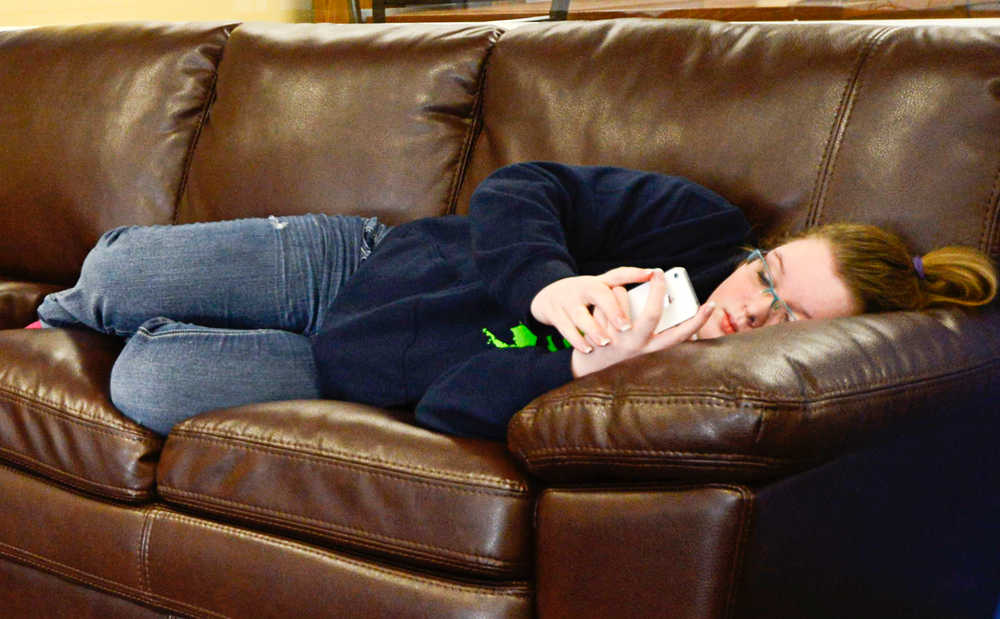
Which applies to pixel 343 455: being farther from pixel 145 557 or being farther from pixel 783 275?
pixel 783 275

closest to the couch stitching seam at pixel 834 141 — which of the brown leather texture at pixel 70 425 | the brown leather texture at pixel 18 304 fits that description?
the brown leather texture at pixel 70 425

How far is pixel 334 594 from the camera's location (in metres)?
1.29

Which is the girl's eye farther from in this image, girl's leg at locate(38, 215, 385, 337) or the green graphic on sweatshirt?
girl's leg at locate(38, 215, 385, 337)

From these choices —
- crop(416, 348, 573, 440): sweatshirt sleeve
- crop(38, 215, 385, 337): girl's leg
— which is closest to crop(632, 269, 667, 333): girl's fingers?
crop(416, 348, 573, 440): sweatshirt sleeve

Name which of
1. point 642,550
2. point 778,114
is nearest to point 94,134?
point 778,114

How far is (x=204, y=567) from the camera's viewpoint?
4.56ft

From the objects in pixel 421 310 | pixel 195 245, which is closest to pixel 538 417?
pixel 421 310

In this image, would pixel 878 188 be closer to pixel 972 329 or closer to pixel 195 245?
pixel 972 329

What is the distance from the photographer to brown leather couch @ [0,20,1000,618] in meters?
1.06

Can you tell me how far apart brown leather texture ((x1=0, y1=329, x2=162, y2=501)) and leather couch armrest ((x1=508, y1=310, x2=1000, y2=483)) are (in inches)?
A: 23.9

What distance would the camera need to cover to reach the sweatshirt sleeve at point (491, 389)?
128cm

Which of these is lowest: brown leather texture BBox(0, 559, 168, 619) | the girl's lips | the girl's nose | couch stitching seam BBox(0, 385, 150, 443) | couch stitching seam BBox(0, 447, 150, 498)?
brown leather texture BBox(0, 559, 168, 619)

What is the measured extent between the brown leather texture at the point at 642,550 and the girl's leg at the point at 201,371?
1.89 feet

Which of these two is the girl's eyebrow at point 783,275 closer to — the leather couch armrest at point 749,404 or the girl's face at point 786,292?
the girl's face at point 786,292
